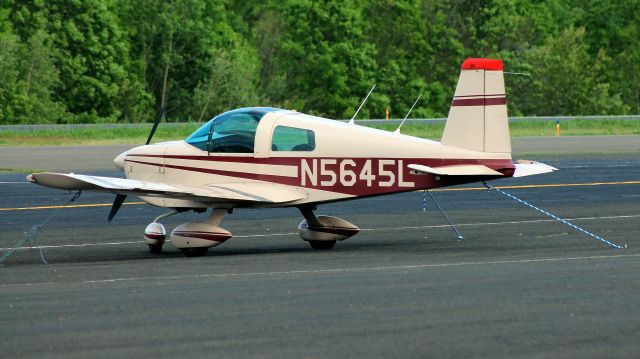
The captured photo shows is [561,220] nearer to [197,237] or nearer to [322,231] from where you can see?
[322,231]

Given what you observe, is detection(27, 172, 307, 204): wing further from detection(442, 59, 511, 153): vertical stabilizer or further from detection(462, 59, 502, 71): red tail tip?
detection(462, 59, 502, 71): red tail tip

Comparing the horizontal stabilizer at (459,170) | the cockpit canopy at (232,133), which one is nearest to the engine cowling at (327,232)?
the cockpit canopy at (232,133)

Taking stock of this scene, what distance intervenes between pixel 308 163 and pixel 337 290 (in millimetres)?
4764

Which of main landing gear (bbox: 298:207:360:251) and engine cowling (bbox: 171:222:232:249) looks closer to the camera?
engine cowling (bbox: 171:222:232:249)

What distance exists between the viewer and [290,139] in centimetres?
1859

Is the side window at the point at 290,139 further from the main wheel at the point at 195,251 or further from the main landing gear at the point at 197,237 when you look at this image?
the main wheel at the point at 195,251

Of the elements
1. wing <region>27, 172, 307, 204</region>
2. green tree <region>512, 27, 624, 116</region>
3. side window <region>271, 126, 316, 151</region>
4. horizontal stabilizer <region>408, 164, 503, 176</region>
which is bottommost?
green tree <region>512, 27, 624, 116</region>

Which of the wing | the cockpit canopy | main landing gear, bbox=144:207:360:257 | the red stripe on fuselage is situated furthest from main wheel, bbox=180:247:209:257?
the cockpit canopy

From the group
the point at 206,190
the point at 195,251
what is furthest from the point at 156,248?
the point at 206,190

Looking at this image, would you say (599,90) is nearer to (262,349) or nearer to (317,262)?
(317,262)

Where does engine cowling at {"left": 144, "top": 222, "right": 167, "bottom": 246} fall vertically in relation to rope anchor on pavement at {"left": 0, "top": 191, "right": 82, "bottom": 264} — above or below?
above

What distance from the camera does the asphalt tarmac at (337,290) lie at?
10.9 metres

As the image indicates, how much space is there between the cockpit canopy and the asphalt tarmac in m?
1.71

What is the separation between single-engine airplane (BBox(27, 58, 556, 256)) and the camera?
17.9 m
